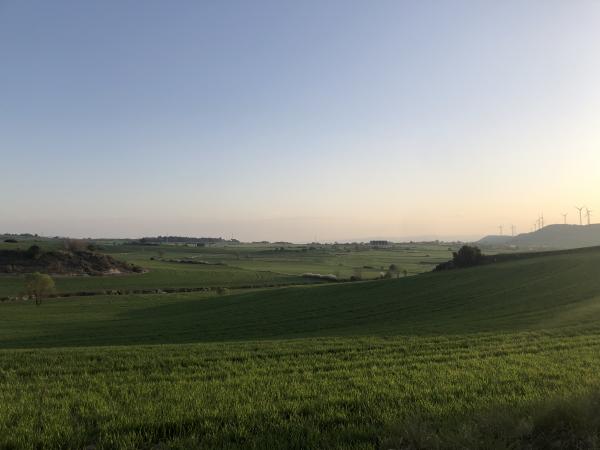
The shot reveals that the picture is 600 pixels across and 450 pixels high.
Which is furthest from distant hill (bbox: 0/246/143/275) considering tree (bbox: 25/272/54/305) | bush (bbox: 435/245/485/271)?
Result: bush (bbox: 435/245/485/271)

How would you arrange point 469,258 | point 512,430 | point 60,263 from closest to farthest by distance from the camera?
point 512,430
point 469,258
point 60,263

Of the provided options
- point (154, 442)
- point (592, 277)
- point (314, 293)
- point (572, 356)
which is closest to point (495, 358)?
point (572, 356)

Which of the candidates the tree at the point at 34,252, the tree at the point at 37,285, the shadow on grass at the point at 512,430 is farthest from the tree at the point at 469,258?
the tree at the point at 34,252

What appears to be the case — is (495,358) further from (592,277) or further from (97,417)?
(592,277)

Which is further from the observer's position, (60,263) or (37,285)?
(60,263)

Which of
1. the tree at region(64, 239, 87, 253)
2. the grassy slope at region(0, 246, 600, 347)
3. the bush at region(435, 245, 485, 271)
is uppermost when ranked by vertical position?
Answer: the tree at region(64, 239, 87, 253)

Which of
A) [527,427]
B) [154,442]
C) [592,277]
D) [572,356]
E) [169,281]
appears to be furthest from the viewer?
[169,281]

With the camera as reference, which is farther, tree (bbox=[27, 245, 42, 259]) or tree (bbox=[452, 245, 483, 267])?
tree (bbox=[27, 245, 42, 259])

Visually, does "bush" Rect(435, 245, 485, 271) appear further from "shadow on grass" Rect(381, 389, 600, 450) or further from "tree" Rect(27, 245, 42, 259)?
"tree" Rect(27, 245, 42, 259)

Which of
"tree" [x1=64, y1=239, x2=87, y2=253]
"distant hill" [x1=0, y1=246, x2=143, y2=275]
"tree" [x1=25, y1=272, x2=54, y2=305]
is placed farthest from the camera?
"tree" [x1=64, y1=239, x2=87, y2=253]

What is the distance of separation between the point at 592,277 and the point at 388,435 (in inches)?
1635

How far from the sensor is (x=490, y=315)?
2836 centimetres

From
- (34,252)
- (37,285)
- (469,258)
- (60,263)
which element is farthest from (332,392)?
(34,252)

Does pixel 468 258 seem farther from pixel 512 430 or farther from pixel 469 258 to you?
pixel 512 430
